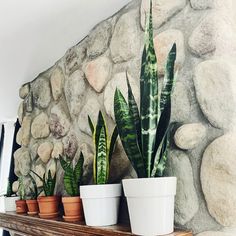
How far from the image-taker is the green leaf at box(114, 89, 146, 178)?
103cm

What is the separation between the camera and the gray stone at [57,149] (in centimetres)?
188

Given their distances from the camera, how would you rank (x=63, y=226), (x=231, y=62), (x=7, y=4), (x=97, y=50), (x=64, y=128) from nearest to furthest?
(x=231, y=62)
(x=63, y=226)
(x=7, y=4)
(x=97, y=50)
(x=64, y=128)

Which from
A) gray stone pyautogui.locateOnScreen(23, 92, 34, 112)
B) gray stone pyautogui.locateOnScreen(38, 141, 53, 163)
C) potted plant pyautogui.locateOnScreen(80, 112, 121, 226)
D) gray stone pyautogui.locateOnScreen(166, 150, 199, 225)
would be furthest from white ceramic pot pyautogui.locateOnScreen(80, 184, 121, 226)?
gray stone pyautogui.locateOnScreen(23, 92, 34, 112)

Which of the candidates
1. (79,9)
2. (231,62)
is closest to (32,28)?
(79,9)

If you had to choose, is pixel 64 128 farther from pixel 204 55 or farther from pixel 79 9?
pixel 204 55

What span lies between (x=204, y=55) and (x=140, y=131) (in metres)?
0.37

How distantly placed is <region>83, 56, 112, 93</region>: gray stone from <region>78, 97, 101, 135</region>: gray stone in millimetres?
77

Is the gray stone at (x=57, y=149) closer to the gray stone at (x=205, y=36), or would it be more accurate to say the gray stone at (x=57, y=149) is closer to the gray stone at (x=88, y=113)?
the gray stone at (x=88, y=113)

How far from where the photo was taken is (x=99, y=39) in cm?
166

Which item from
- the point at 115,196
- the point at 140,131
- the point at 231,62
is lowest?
the point at 115,196

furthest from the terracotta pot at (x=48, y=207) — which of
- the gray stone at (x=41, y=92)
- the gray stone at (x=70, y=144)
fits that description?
the gray stone at (x=41, y=92)

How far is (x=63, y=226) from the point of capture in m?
1.34

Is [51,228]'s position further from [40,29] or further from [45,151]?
[40,29]

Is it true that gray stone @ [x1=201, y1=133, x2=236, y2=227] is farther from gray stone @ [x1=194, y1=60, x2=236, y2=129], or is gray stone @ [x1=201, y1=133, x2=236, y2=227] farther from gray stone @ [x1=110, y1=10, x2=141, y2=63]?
gray stone @ [x1=110, y1=10, x2=141, y2=63]
